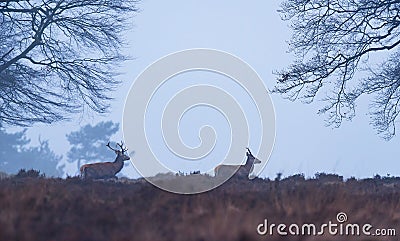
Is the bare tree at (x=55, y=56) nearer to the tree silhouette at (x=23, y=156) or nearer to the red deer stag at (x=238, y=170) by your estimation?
the red deer stag at (x=238, y=170)

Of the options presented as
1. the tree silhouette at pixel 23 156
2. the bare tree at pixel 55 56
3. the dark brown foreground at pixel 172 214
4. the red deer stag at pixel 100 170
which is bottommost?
the dark brown foreground at pixel 172 214

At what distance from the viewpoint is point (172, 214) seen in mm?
5852

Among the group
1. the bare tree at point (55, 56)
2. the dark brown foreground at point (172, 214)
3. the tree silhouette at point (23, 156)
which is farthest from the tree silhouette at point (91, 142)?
the dark brown foreground at point (172, 214)

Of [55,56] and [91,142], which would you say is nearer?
[55,56]

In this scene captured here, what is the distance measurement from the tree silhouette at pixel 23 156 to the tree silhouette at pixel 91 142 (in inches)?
106

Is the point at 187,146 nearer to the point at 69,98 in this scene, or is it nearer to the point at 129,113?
the point at 129,113

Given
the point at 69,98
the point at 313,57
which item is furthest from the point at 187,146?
the point at 69,98

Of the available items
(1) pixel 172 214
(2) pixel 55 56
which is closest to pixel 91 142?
(2) pixel 55 56

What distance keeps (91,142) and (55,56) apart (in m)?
60.7

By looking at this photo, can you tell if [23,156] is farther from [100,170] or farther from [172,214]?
[172,214]

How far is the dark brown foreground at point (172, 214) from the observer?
478 centimetres

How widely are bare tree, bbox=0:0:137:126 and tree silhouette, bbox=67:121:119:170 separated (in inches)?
2288

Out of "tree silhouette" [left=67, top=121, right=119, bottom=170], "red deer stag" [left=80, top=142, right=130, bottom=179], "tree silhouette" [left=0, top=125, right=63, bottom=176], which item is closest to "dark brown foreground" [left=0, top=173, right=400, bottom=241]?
"red deer stag" [left=80, top=142, right=130, bottom=179]

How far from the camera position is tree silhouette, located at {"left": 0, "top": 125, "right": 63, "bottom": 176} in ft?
227
